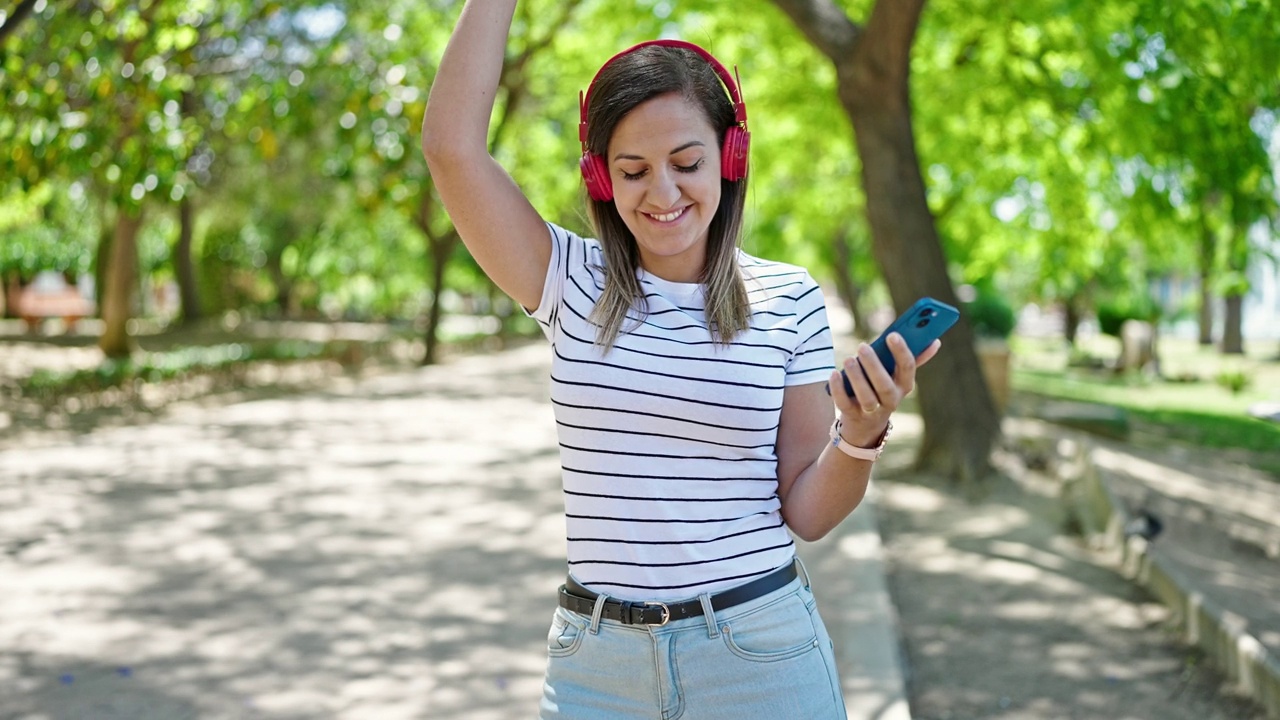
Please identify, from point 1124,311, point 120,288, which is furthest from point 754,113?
point 1124,311

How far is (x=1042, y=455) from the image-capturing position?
10562 millimetres

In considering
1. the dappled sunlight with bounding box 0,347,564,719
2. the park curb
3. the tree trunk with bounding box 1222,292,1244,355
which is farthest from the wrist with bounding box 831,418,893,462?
the tree trunk with bounding box 1222,292,1244,355

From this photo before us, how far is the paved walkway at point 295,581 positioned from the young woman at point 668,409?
116 inches

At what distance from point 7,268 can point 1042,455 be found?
32.1m

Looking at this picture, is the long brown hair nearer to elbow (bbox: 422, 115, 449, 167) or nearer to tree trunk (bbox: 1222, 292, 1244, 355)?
elbow (bbox: 422, 115, 449, 167)

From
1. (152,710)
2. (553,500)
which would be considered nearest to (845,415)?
(152,710)

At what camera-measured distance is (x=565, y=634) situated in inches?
82.6

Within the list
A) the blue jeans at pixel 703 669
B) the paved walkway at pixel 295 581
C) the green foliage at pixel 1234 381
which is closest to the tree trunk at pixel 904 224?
the paved walkway at pixel 295 581

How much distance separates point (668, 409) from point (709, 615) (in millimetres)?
347

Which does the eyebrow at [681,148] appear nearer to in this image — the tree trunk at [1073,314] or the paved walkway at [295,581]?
the paved walkway at [295,581]

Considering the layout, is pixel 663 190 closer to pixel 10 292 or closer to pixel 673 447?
pixel 673 447

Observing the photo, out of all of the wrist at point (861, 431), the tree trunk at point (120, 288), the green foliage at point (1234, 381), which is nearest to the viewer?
the wrist at point (861, 431)

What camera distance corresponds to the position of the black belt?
6.59 feet

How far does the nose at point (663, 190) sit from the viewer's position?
207cm
